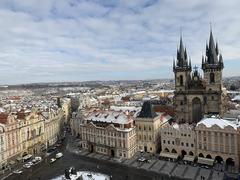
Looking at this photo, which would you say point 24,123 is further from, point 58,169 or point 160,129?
point 160,129

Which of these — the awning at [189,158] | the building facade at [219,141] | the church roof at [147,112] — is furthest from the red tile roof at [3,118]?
the building facade at [219,141]

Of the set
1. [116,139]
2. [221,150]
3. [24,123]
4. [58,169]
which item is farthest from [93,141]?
[221,150]

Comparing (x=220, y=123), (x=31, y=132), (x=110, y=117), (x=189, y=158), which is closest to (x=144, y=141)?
(x=110, y=117)

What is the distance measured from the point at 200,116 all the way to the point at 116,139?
128 ft

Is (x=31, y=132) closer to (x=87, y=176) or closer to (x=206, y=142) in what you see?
(x=87, y=176)

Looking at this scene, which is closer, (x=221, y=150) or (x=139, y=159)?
(x=221, y=150)

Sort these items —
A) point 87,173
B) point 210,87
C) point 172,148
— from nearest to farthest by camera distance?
point 87,173, point 172,148, point 210,87

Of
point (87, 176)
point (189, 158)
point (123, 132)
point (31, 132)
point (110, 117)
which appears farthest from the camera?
point (31, 132)

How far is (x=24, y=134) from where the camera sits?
94062mm

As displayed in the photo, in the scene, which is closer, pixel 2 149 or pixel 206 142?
pixel 206 142

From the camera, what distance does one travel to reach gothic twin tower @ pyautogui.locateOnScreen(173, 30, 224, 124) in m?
102

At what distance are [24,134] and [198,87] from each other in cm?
6584

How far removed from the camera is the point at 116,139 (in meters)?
87.6

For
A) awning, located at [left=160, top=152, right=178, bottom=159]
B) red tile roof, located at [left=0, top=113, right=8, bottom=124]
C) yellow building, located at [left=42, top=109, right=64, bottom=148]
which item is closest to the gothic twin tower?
awning, located at [left=160, top=152, right=178, bottom=159]
